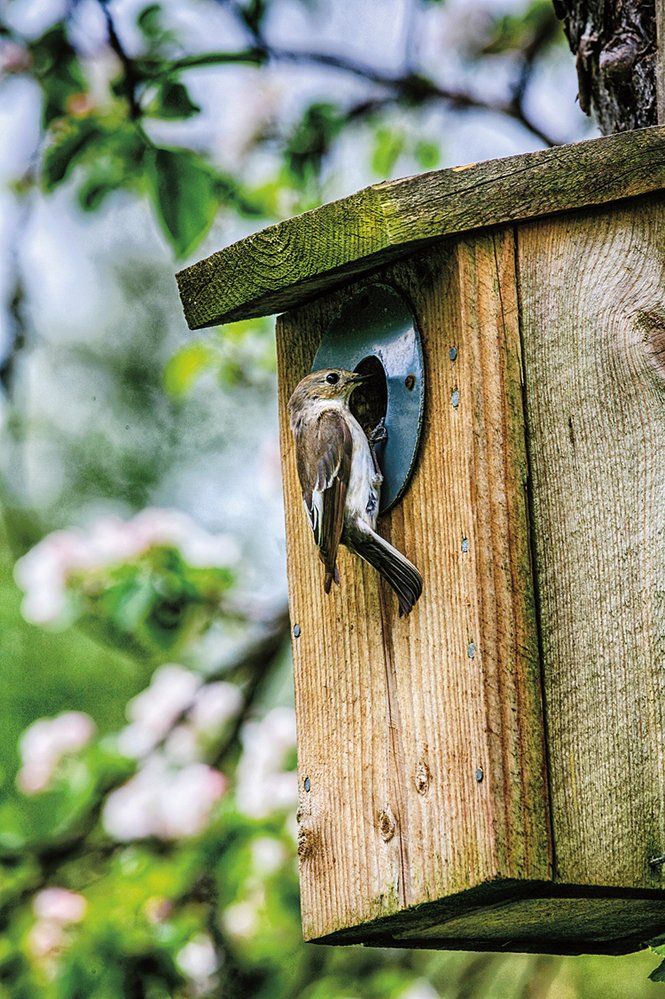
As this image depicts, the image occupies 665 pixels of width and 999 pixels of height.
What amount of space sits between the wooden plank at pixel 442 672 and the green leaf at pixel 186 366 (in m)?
2.31

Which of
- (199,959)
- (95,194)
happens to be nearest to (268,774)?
(199,959)

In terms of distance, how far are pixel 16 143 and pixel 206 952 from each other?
2467 mm

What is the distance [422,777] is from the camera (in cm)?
228

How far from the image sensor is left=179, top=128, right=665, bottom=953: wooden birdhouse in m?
2.17

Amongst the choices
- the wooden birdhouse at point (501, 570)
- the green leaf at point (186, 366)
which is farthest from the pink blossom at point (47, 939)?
the wooden birdhouse at point (501, 570)

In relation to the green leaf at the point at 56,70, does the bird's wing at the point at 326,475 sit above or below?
below

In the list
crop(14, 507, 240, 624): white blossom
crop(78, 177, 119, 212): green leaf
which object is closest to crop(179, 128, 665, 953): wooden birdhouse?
crop(78, 177, 119, 212): green leaf

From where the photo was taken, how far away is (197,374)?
4.91m

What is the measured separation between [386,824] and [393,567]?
15.3 inches

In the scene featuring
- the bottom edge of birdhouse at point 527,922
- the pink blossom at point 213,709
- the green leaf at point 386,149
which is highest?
the green leaf at point 386,149

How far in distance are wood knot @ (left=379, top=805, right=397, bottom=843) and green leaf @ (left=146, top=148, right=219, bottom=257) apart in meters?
1.29

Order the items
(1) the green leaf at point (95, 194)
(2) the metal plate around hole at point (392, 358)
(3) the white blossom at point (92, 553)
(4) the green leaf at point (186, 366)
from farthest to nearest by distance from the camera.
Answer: (4) the green leaf at point (186, 366) < (3) the white blossom at point (92, 553) < (1) the green leaf at point (95, 194) < (2) the metal plate around hole at point (392, 358)

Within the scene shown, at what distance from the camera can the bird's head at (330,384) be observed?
8.37 feet

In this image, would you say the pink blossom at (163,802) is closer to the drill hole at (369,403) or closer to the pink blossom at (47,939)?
the pink blossom at (47,939)
